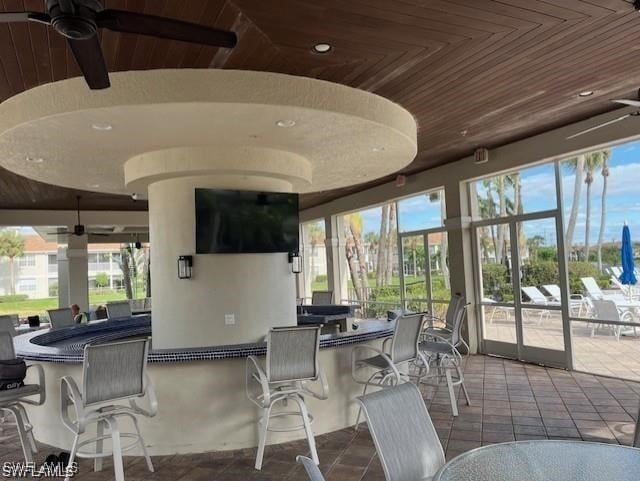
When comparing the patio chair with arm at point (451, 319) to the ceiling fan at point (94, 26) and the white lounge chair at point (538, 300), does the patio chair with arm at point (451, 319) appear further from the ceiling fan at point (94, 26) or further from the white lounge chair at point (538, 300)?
the ceiling fan at point (94, 26)

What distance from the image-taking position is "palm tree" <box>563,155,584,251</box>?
6.03m

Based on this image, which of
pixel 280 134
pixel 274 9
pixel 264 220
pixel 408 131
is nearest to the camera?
pixel 274 9

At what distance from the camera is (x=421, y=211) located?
28.6 feet

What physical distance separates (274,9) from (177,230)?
2456 mm

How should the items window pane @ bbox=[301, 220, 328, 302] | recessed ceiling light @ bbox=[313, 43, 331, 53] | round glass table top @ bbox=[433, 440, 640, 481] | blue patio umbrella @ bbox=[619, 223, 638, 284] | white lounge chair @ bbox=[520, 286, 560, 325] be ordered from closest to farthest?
round glass table top @ bbox=[433, 440, 640, 481], recessed ceiling light @ bbox=[313, 43, 331, 53], blue patio umbrella @ bbox=[619, 223, 638, 284], white lounge chair @ bbox=[520, 286, 560, 325], window pane @ bbox=[301, 220, 328, 302]

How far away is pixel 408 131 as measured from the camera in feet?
14.6

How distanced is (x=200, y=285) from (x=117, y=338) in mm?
1971

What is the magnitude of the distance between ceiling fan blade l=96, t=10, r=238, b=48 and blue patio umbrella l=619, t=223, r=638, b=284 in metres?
5.17

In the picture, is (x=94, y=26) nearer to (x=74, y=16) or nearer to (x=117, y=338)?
(x=74, y=16)

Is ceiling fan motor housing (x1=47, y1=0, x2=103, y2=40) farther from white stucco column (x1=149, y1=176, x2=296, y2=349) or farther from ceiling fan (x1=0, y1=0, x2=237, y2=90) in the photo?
white stucco column (x1=149, y1=176, x2=296, y2=349)

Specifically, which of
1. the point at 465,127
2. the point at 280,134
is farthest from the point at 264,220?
the point at 465,127

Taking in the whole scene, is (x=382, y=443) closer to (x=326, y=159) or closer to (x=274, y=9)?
(x=274, y=9)

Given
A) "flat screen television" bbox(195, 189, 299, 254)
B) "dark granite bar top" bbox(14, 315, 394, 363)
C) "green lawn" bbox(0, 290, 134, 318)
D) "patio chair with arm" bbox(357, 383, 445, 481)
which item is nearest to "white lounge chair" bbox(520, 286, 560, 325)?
"dark granite bar top" bbox(14, 315, 394, 363)

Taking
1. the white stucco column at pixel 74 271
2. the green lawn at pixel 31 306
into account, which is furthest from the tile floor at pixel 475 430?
the green lawn at pixel 31 306
